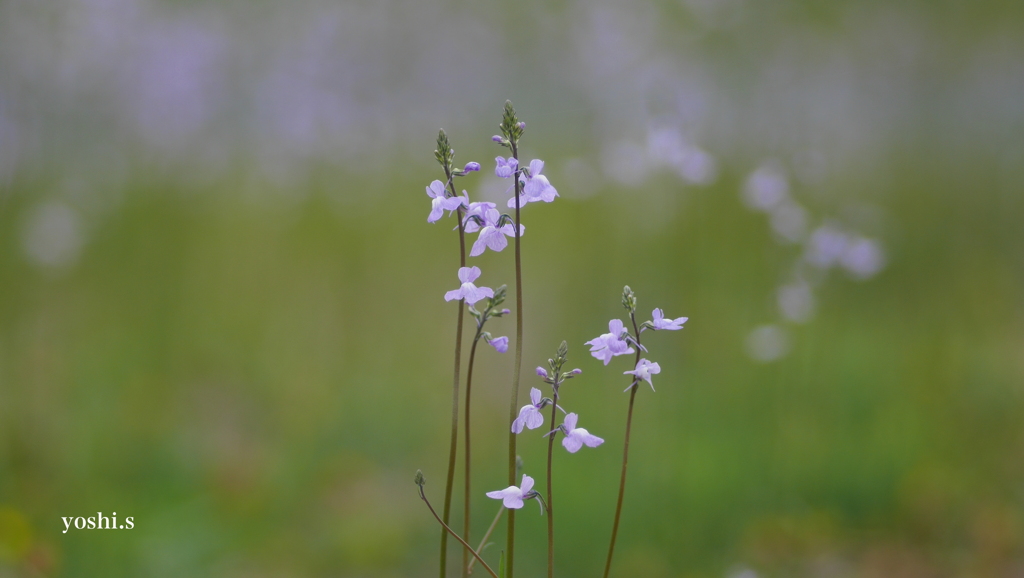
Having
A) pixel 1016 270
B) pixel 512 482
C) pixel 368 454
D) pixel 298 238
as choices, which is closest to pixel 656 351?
pixel 368 454

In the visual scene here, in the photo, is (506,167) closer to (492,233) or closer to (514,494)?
(492,233)

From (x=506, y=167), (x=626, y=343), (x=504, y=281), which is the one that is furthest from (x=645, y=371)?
(x=504, y=281)

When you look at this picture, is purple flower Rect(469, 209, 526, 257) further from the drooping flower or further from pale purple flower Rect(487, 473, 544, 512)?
pale purple flower Rect(487, 473, 544, 512)

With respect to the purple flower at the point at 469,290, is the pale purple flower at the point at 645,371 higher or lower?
lower

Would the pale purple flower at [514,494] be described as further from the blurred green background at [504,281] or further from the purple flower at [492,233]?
the blurred green background at [504,281]

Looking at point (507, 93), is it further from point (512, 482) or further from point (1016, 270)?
point (512, 482)

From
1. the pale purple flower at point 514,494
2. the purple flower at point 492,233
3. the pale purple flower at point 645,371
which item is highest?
the purple flower at point 492,233

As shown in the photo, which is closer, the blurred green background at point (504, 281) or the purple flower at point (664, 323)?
the purple flower at point (664, 323)

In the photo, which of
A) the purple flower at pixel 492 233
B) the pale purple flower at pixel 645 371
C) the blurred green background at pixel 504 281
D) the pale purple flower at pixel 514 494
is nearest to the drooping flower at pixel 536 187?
the purple flower at pixel 492 233
